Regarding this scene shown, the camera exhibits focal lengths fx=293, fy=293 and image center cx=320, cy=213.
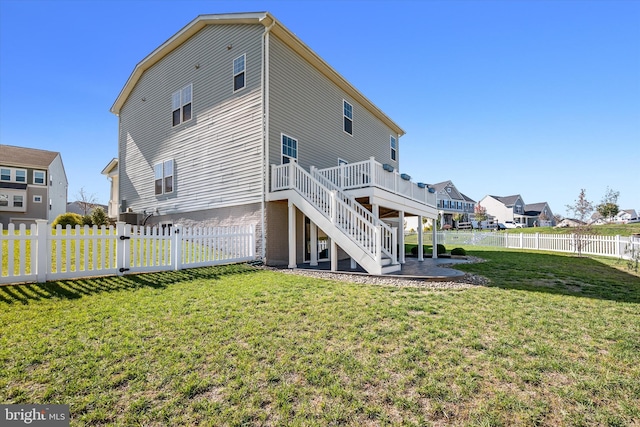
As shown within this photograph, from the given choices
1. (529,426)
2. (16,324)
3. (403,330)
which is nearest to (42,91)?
(16,324)

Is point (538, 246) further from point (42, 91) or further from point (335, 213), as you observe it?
point (42, 91)

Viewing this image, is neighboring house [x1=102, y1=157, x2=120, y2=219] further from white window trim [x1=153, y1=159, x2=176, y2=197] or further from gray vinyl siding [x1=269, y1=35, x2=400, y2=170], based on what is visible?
gray vinyl siding [x1=269, y1=35, x2=400, y2=170]

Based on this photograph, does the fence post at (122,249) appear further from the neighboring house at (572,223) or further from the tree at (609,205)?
the tree at (609,205)

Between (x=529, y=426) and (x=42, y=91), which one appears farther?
(x=42, y=91)

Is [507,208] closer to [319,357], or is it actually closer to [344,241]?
[344,241]

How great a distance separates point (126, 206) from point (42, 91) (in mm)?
6882

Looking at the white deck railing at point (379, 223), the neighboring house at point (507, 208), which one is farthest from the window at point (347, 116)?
the neighboring house at point (507, 208)

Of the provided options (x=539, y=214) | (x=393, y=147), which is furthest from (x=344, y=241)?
(x=539, y=214)

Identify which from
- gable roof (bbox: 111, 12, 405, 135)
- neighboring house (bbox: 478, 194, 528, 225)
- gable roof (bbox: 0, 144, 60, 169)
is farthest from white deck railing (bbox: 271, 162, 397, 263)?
neighboring house (bbox: 478, 194, 528, 225)

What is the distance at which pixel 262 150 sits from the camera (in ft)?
33.5

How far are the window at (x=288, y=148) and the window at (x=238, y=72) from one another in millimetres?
2551

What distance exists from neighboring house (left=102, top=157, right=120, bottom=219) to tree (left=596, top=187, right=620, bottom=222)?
5339 cm

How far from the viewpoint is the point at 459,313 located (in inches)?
189

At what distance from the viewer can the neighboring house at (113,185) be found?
18.5 metres
